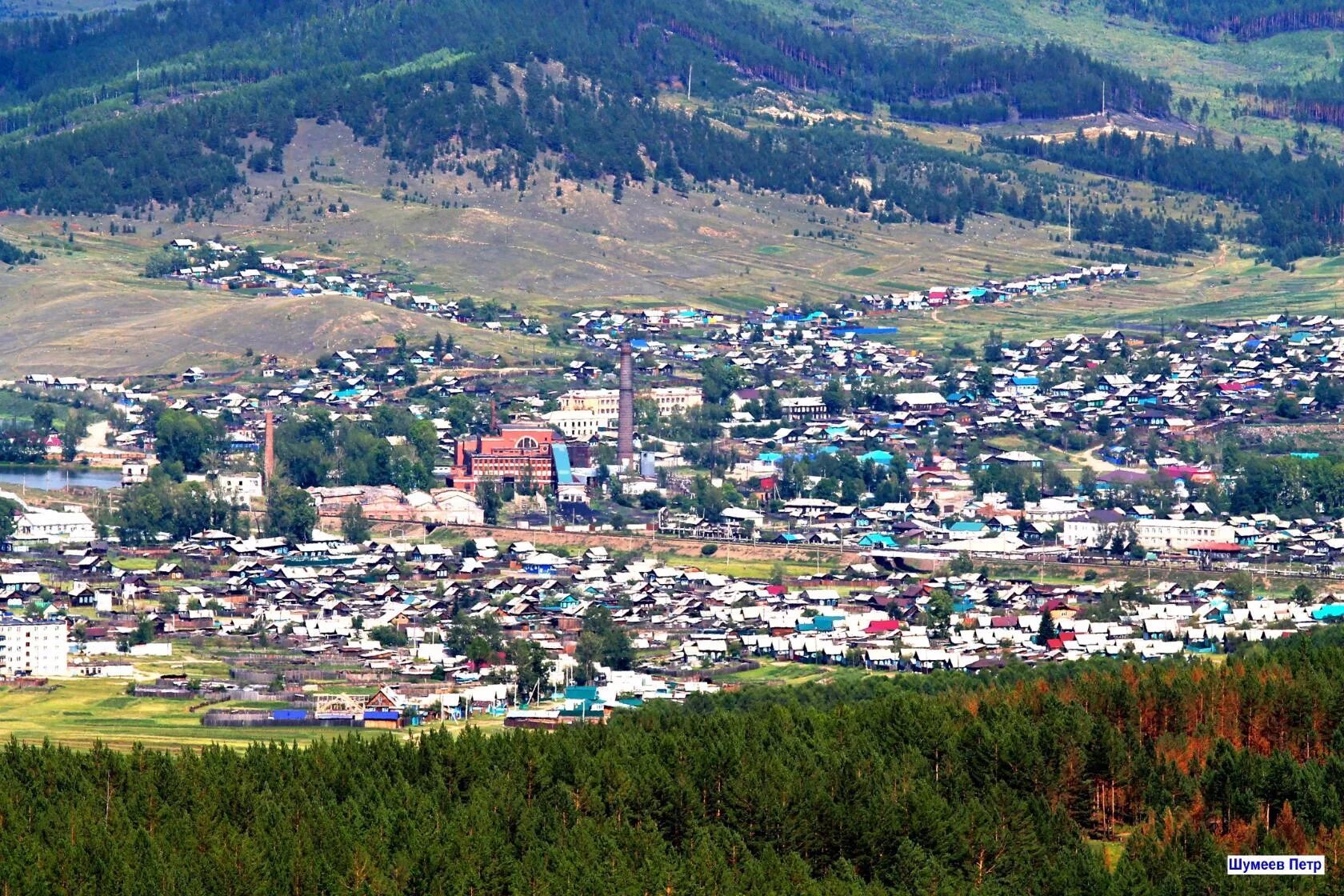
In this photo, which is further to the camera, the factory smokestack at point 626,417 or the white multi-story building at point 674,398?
the white multi-story building at point 674,398

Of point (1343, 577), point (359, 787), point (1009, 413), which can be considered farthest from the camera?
point (1009, 413)

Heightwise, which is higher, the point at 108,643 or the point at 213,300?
the point at 213,300

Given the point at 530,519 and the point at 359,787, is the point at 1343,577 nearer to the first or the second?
the point at 530,519

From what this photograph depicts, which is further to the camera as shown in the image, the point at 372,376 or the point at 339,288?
the point at 339,288

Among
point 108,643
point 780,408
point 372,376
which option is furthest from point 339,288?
point 108,643

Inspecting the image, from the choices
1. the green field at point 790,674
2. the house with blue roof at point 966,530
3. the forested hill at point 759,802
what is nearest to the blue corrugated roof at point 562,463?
the house with blue roof at point 966,530

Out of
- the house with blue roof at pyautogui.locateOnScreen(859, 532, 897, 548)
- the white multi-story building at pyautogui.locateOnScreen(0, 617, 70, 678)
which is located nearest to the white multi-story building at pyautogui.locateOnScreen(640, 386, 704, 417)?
the house with blue roof at pyautogui.locateOnScreen(859, 532, 897, 548)

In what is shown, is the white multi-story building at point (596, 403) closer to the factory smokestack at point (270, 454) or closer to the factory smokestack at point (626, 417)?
the factory smokestack at point (626, 417)

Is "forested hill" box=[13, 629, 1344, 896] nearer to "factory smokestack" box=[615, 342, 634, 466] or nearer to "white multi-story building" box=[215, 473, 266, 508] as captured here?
"white multi-story building" box=[215, 473, 266, 508]
